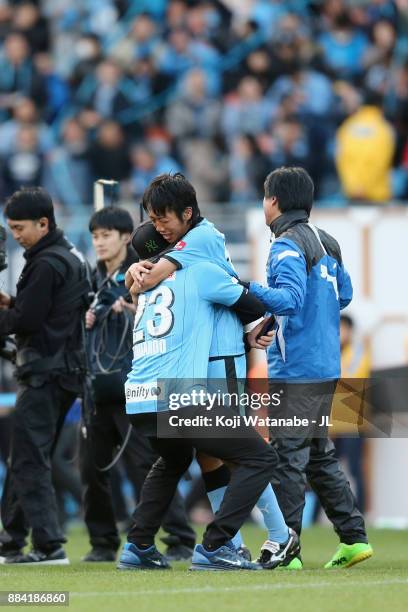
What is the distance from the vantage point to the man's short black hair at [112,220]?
10.1 m

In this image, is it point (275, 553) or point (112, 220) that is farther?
point (112, 220)

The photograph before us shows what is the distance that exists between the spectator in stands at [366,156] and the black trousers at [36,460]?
7.69 metres

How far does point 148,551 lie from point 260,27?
39.1 ft

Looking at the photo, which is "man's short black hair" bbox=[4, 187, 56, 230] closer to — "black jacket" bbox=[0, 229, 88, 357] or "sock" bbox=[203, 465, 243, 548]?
"black jacket" bbox=[0, 229, 88, 357]

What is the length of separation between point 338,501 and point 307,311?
1096mm

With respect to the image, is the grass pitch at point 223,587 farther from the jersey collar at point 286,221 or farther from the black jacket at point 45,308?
the jersey collar at point 286,221

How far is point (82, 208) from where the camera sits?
53.4ft

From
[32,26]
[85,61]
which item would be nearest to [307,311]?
[85,61]

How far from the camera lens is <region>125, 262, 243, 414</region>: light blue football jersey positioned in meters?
8.09

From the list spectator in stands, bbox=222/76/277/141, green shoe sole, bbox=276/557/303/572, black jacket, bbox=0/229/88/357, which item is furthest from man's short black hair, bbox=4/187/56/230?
spectator in stands, bbox=222/76/277/141

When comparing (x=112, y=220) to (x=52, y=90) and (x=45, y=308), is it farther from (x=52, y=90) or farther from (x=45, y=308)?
(x=52, y=90)

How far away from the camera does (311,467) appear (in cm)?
884

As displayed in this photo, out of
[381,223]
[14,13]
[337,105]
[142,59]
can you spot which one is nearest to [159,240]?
[381,223]

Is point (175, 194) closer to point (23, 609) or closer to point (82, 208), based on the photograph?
point (23, 609)
